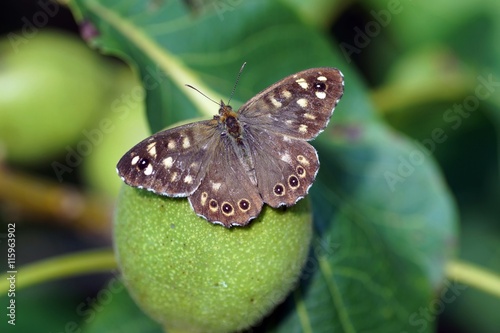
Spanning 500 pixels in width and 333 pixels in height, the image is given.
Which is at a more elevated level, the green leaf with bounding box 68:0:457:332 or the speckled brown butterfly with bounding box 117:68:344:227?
the speckled brown butterfly with bounding box 117:68:344:227

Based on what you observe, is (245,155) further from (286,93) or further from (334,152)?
(334,152)

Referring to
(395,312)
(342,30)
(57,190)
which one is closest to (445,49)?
(342,30)

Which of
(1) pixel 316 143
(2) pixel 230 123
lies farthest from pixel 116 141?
(2) pixel 230 123

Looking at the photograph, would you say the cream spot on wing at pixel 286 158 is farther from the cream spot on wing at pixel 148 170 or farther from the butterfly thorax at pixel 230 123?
the cream spot on wing at pixel 148 170

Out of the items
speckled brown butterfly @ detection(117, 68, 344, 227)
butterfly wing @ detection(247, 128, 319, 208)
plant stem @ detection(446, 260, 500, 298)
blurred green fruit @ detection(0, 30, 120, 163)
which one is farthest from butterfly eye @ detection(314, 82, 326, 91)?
blurred green fruit @ detection(0, 30, 120, 163)

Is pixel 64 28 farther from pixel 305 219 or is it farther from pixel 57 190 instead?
pixel 305 219

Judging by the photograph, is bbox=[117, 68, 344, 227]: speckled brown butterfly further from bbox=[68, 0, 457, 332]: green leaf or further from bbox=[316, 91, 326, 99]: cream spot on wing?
bbox=[68, 0, 457, 332]: green leaf

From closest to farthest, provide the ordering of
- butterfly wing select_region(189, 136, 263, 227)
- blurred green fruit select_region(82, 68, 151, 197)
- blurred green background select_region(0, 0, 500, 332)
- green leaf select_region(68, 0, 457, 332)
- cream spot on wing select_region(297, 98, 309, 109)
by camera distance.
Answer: butterfly wing select_region(189, 136, 263, 227)
cream spot on wing select_region(297, 98, 309, 109)
green leaf select_region(68, 0, 457, 332)
blurred green background select_region(0, 0, 500, 332)
blurred green fruit select_region(82, 68, 151, 197)

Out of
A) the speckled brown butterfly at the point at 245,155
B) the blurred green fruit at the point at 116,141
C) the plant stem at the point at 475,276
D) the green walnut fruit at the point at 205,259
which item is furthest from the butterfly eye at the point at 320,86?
the blurred green fruit at the point at 116,141
